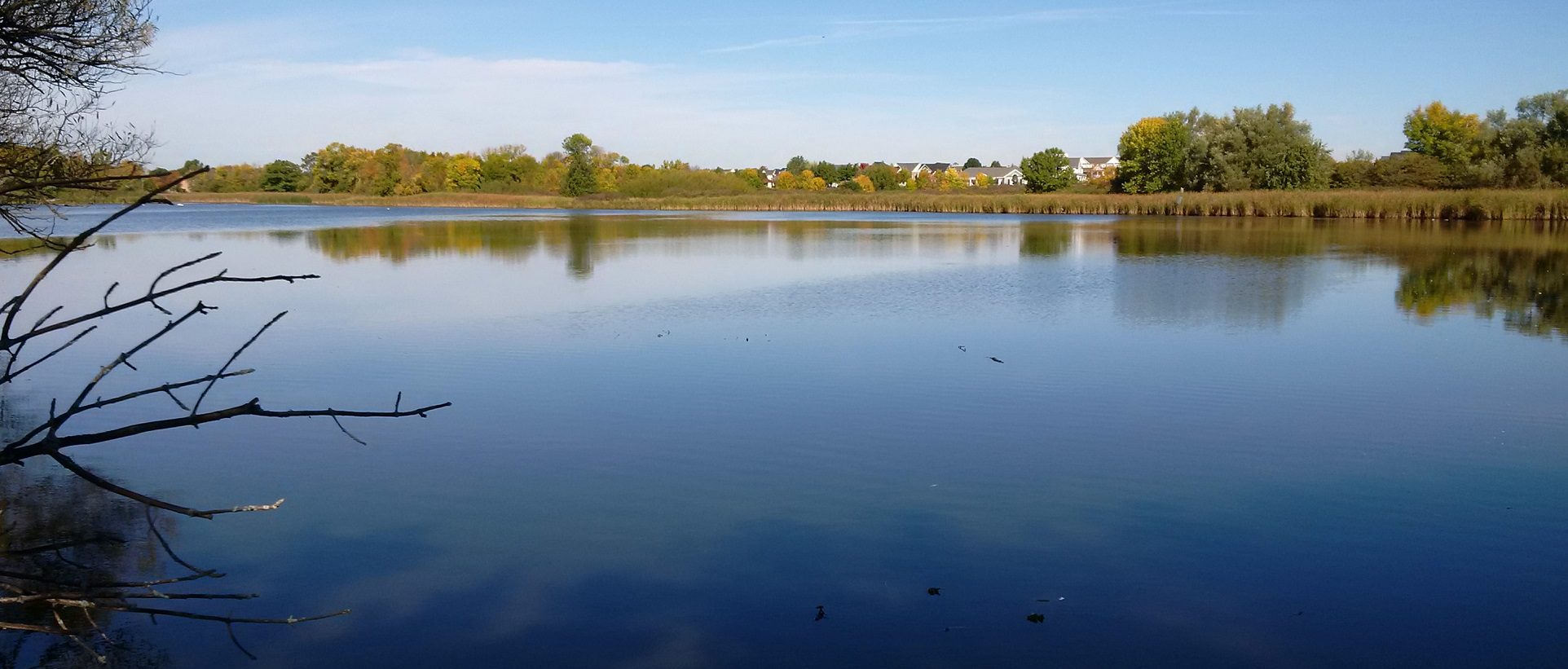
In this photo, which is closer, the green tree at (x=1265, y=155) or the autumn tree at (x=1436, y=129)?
the green tree at (x=1265, y=155)

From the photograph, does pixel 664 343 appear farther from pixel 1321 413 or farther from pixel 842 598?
pixel 842 598

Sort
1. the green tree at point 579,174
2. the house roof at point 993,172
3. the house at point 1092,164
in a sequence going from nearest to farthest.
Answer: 1. the green tree at point 579,174
2. the house at point 1092,164
3. the house roof at point 993,172

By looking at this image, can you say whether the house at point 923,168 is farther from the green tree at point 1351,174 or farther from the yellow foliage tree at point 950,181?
the green tree at point 1351,174

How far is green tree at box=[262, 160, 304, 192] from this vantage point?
93875 mm

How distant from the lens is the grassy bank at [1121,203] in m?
37.0

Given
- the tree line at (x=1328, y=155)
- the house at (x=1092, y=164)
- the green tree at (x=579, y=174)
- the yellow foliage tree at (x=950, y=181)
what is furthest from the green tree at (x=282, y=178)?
the house at (x=1092, y=164)

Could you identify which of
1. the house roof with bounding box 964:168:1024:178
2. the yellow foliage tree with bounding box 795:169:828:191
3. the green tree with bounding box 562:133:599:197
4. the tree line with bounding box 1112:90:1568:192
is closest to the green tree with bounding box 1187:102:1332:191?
the tree line with bounding box 1112:90:1568:192

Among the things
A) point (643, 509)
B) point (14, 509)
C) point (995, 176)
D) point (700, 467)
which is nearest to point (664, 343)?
point (700, 467)

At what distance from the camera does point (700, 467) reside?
6.41 meters

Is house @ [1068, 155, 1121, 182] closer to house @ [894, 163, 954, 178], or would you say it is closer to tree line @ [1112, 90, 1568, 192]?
house @ [894, 163, 954, 178]

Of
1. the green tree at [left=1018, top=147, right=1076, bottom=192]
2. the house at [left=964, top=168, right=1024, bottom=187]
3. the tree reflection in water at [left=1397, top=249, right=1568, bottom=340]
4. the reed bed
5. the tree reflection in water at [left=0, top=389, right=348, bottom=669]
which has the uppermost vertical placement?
the house at [left=964, top=168, right=1024, bottom=187]

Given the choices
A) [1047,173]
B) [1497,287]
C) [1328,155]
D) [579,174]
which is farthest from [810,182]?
[1497,287]

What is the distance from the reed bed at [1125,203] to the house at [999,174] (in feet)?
219

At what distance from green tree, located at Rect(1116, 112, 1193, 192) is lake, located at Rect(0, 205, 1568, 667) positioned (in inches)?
1866
